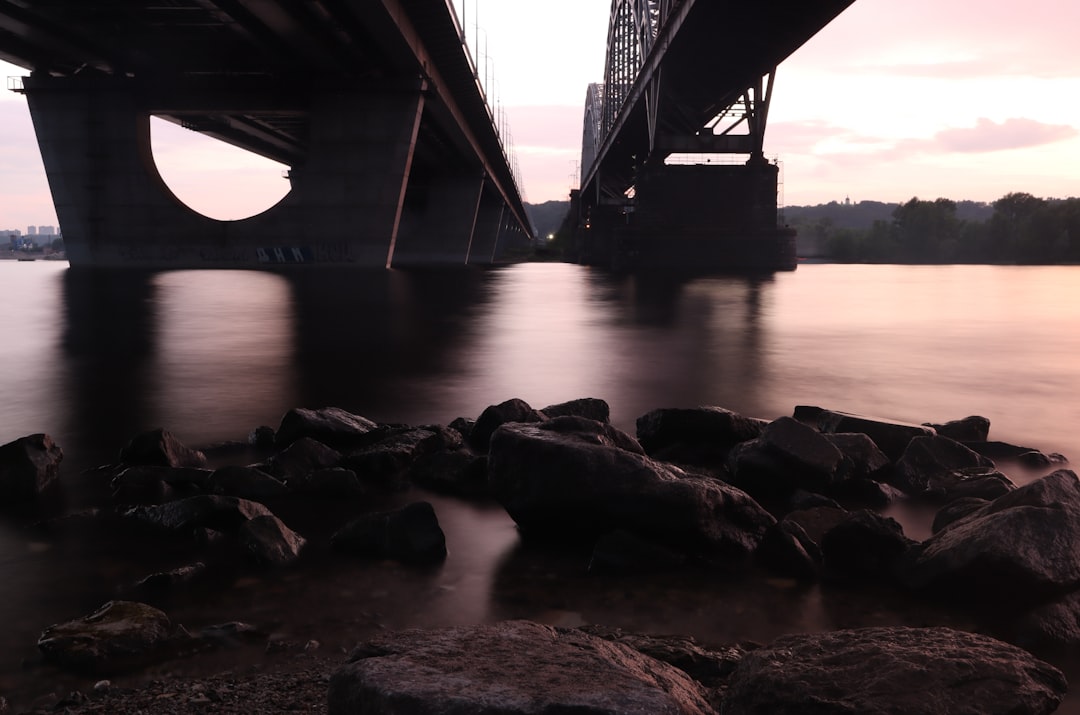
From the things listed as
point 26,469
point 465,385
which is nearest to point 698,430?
point 465,385

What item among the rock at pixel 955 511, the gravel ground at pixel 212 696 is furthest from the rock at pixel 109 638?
the rock at pixel 955 511

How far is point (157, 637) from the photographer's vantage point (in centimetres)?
364

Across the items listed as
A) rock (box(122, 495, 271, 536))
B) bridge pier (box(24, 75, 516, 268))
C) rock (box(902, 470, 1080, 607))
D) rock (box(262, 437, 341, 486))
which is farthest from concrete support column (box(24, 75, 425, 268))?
rock (box(902, 470, 1080, 607))

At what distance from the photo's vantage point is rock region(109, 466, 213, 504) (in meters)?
5.74

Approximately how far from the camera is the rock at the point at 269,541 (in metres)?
4.64

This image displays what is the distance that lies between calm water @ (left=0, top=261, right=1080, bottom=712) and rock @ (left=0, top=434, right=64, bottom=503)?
24 centimetres

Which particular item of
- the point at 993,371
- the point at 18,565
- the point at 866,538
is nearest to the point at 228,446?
the point at 18,565

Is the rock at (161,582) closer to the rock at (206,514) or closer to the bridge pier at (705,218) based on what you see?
the rock at (206,514)

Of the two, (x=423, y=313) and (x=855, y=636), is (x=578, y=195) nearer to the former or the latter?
(x=423, y=313)

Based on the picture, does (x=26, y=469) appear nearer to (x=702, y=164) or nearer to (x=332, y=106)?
(x=332, y=106)

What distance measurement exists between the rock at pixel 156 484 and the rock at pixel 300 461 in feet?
1.48

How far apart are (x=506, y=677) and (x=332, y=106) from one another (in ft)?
150

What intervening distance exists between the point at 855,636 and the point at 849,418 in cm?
424

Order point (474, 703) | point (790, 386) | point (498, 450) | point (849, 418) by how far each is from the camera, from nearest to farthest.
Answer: point (474, 703), point (498, 450), point (849, 418), point (790, 386)
